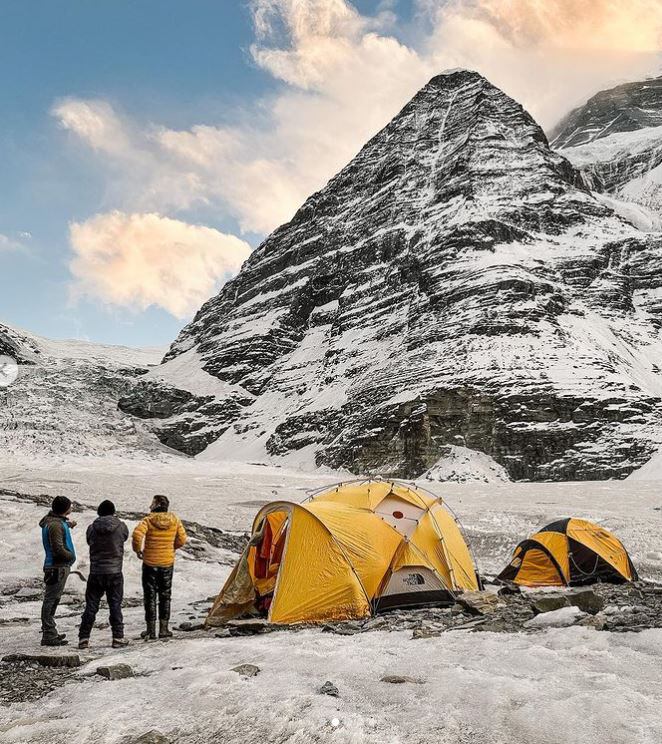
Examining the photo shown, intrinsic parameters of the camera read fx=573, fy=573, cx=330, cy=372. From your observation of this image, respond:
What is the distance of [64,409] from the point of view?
87.4m

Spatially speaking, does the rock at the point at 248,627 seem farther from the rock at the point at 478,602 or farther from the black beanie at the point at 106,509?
the rock at the point at 478,602

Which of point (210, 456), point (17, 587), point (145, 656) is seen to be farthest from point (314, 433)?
point (145, 656)

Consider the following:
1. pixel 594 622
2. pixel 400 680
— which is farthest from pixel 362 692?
pixel 594 622

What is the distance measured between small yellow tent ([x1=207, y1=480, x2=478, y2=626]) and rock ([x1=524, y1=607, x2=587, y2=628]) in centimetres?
320

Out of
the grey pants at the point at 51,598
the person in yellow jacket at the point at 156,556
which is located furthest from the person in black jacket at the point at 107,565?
the grey pants at the point at 51,598

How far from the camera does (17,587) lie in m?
13.0

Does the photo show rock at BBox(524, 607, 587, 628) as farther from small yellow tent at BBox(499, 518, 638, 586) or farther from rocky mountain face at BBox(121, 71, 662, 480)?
rocky mountain face at BBox(121, 71, 662, 480)

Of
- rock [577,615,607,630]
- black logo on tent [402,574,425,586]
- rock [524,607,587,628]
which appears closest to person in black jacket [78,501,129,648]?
black logo on tent [402,574,425,586]

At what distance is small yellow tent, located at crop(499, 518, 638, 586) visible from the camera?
44.8 feet

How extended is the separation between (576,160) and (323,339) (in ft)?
479

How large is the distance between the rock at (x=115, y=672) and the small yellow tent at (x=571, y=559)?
34.1 feet

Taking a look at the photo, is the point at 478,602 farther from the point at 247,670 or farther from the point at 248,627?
the point at 247,670

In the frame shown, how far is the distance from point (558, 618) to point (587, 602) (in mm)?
959

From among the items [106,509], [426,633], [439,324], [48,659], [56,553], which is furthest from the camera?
[439,324]
